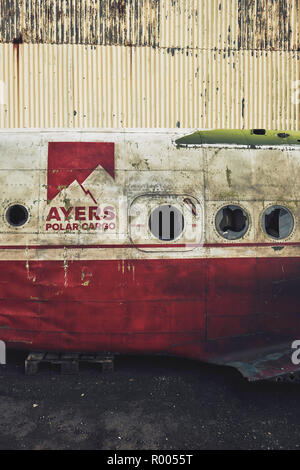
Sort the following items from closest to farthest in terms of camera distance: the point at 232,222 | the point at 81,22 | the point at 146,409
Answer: the point at 146,409, the point at 232,222, the point at 81,22

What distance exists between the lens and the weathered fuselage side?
15.3 ft

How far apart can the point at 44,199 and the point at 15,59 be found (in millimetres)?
6575

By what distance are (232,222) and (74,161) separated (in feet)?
8.51

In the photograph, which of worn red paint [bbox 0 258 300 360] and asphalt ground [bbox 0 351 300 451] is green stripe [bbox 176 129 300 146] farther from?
asphalt ground [bbox 0 351 300 451]

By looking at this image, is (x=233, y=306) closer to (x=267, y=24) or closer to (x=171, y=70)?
(x=171, y=70)

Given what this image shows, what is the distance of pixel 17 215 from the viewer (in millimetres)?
4664

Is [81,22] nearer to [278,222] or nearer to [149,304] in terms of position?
[278,222]

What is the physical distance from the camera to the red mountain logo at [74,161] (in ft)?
15.4

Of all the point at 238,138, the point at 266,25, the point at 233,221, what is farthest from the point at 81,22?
the point at 233,221

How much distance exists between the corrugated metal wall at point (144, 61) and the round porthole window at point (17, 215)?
5156mm

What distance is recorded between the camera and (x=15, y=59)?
8.88 m

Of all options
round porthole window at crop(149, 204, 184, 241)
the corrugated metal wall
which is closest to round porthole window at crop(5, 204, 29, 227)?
round porthole window at crop(149, 204, 184, 241)

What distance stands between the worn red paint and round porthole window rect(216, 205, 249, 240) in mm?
411
